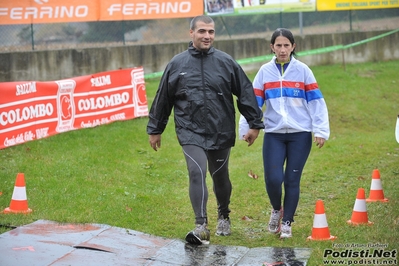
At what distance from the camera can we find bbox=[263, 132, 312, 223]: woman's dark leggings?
7.17 m

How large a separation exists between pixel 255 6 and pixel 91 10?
5.03 metres

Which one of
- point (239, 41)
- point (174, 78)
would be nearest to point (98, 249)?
point (174, 78)

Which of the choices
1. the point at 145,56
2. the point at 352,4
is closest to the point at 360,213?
the point at 145,56

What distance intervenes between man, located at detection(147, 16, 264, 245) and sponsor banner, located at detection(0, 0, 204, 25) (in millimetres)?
11998

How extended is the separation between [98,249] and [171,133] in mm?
7758

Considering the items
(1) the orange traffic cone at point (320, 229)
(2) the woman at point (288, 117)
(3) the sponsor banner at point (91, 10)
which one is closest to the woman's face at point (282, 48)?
(2) the woman at point (288, 117)

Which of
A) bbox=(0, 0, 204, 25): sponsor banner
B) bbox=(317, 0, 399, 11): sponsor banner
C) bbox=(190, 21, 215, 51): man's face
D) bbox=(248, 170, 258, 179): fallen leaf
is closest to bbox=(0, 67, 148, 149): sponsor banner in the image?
bbox=(248, 170, 258, 179): fallen leaf

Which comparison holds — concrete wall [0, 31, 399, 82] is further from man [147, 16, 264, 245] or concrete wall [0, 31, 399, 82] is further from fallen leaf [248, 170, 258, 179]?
man [147, 16, 264, 245]

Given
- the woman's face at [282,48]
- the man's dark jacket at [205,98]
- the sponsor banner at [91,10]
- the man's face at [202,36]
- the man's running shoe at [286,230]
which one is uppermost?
the sponsor banner at [91,10]

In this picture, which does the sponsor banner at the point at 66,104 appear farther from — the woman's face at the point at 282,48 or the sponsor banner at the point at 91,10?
the woman's face at the point at 282,48

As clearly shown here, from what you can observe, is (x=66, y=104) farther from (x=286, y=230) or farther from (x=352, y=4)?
(x=352, y=4)

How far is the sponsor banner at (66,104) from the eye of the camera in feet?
39.5

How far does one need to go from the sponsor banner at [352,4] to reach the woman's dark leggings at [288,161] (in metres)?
15.4

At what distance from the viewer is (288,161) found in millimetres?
7273
